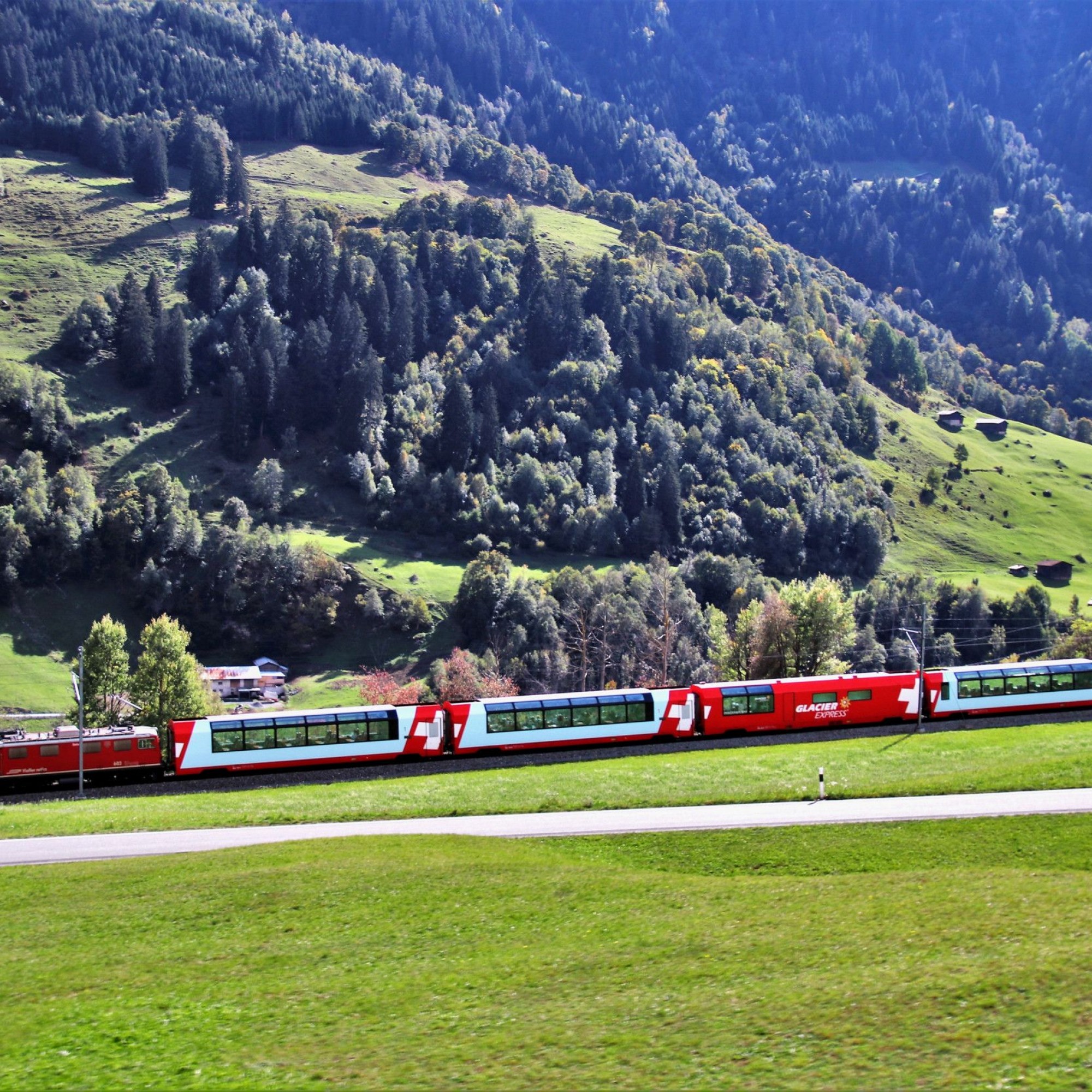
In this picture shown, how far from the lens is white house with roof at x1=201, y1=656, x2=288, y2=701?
419 ft

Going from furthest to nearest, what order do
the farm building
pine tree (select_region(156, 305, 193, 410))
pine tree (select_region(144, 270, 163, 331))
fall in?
pine tree (select_region(144, 270, 163, 331)), the farm building, pine tree (select_region(156, 305, 193, 410))

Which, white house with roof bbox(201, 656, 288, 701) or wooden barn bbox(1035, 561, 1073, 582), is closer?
white house with roof bbox(201, 656, 288, 701)

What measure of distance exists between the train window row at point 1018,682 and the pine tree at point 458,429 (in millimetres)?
126640

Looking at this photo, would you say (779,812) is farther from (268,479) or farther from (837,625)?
(268,479)

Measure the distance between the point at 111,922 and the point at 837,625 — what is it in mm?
69666

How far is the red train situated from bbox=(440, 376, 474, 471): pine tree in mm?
124693

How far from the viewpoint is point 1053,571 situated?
182875mm

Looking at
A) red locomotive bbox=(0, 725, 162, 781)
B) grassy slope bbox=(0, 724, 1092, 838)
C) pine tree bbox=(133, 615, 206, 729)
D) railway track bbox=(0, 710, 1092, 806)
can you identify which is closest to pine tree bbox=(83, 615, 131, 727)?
pine tree bbox=(133, 615, 206, 729)

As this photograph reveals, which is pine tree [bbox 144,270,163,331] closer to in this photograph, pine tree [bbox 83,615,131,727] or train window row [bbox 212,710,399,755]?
pine tree [bbox 83,615,131,727]

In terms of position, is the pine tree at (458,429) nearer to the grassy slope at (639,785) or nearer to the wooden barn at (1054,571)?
the wooden barn at (1054,571)

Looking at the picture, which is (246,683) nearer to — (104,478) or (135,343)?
(104,478)

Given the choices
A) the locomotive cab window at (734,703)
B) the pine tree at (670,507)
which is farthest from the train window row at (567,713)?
the pine tree at (670,507)

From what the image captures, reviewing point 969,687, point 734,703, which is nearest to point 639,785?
point 734,703

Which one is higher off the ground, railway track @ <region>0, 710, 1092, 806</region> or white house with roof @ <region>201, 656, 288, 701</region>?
white house with roof @ <region>201, 656, 288, 701</region>
